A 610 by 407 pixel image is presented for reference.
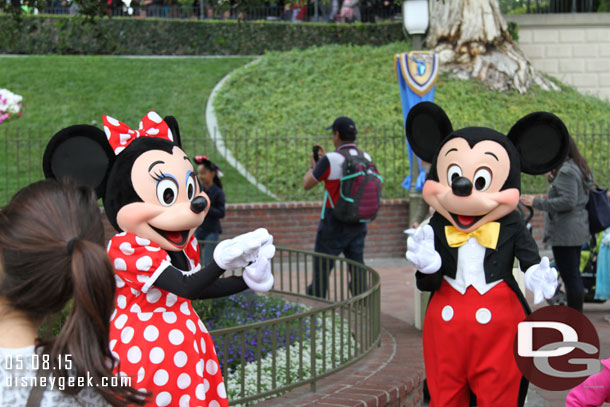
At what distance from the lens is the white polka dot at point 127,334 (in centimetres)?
340

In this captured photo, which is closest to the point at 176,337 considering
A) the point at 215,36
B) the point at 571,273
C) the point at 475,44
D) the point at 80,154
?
the point at 80,154

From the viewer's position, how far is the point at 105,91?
16.9m

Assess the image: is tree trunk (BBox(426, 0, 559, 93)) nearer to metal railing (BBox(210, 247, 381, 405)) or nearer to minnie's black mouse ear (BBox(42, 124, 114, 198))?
metal railing (BBox(210, 247, 381, 405))

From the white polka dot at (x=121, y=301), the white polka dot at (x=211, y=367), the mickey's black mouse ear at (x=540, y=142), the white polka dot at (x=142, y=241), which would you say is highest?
the mickey's black mouse ear at (x=540, y=142)

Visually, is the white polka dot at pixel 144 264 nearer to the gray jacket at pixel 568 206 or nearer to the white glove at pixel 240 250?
the white glove at pixel 240 250

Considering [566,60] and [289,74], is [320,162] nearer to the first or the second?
[289,74]

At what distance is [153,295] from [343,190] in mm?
3818

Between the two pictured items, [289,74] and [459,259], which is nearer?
[459,259]

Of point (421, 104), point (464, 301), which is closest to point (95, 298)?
point (464, 301)

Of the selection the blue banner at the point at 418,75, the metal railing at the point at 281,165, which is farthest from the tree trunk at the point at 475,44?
the blue banner at the point at 418,75

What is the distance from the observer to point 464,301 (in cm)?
400

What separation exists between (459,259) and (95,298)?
229cm

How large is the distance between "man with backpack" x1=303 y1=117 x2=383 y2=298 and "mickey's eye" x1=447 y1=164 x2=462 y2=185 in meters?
3.04

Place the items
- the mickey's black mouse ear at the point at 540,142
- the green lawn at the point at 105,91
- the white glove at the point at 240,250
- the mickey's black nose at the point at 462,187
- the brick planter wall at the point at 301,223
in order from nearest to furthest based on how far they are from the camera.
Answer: the white glove at the point at 240,250
the mickey's black nose at the point at 462,187
the mickey's black mouse ear at the point at 540,142
the brick planter wall at the point at 301,223
the green lawn at the point at 105,91
